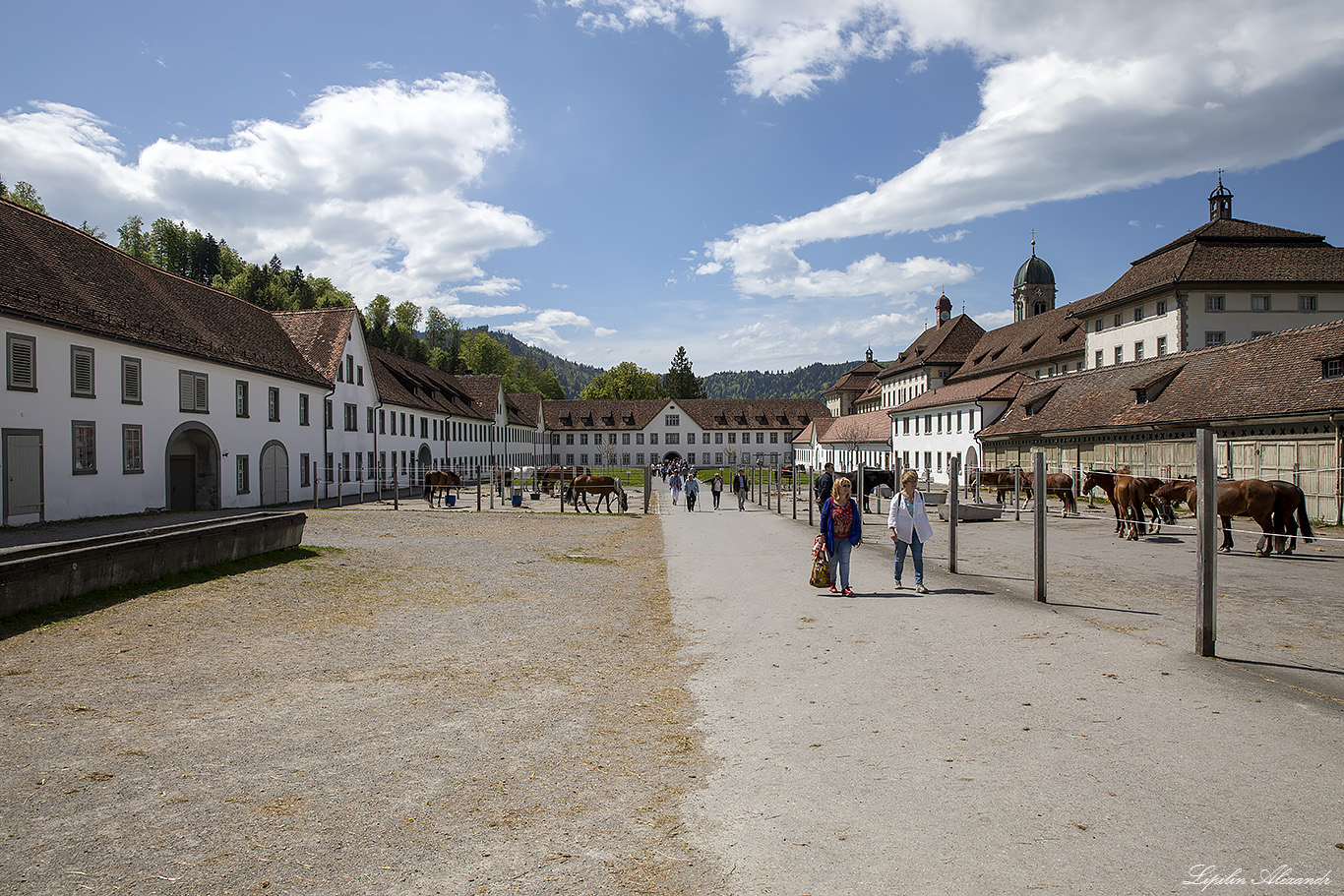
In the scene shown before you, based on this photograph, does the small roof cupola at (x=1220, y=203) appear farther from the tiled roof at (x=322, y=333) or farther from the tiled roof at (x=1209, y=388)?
the tiled roof at (x=322, y=333)

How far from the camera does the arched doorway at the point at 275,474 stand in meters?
34.2

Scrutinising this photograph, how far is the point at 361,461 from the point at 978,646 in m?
42.8

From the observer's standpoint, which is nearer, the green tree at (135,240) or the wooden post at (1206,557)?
the wooden post at (1206,557)

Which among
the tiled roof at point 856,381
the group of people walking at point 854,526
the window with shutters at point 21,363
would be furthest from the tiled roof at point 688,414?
the group of people walking at point 854,526

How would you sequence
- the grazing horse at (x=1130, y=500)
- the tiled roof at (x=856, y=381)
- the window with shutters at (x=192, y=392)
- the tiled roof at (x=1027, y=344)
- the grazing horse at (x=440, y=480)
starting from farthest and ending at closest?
the tiled roof at (x=856, y=381) < the tiled roof at (x=1027, y=344) < the grazing horse at (x=440, y=480) < the window with shutters at (x=192, y=392) < the grazing horse at (x=1130, y=500)

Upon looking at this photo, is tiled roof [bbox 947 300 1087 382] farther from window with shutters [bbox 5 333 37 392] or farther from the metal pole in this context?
window with shutters [bbox 5 333 37 392]

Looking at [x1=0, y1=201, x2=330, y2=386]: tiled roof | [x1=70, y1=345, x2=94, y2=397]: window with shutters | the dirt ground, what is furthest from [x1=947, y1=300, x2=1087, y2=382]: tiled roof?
the dirt ground

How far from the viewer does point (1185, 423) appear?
101 feet

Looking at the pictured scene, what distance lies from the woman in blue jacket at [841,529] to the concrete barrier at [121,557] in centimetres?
1041

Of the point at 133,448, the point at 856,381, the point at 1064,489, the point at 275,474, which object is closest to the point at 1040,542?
the point at 1064,489

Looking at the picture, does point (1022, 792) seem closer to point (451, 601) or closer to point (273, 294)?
point (451, 601)

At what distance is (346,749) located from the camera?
222 inches

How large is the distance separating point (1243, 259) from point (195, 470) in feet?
188

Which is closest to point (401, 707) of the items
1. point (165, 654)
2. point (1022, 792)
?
point (165, 654)
